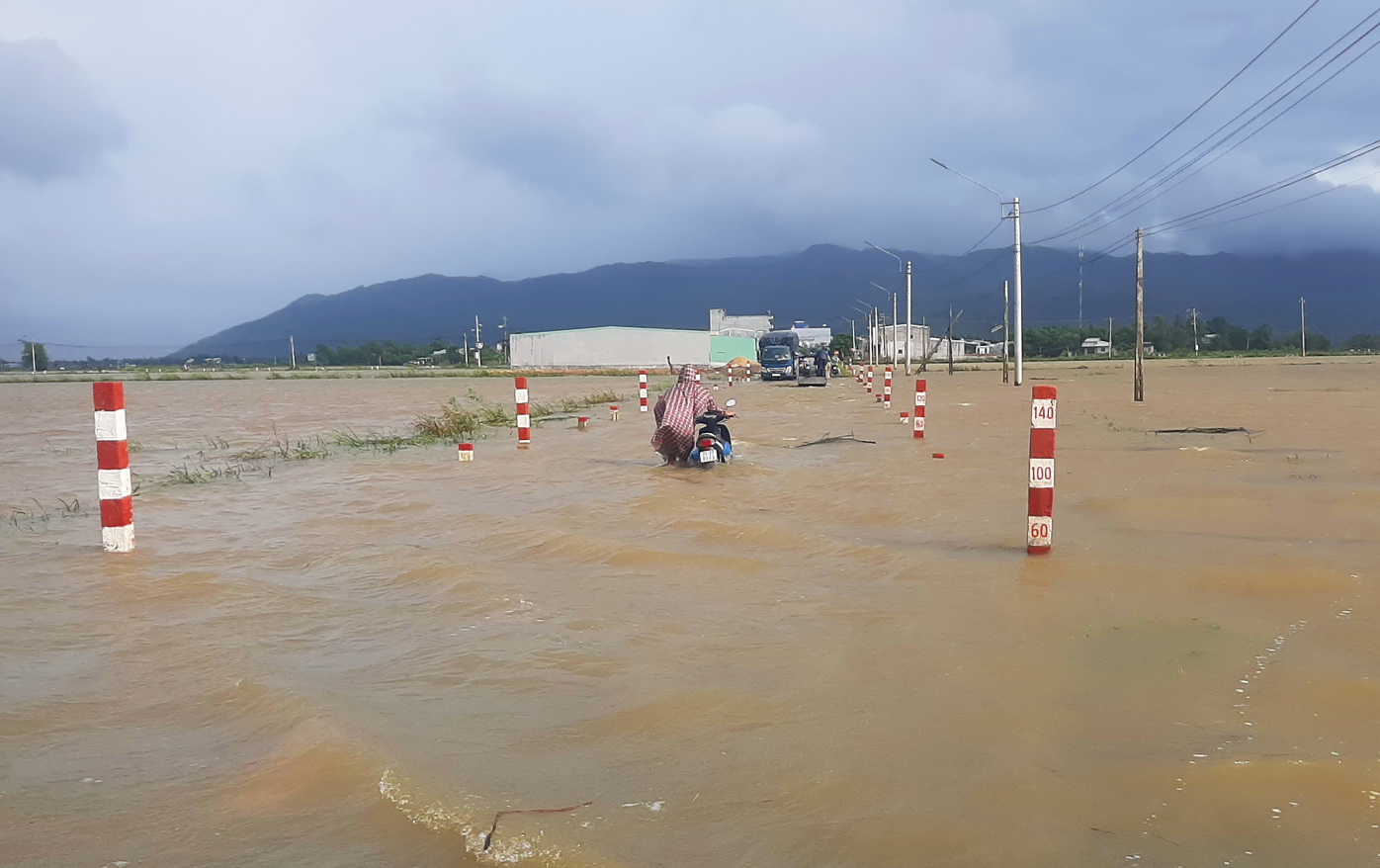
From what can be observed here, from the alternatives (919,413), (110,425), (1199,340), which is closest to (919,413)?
(919,413)

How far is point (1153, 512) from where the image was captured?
8555 mm

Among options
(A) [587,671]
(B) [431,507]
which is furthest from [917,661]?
(B) [431,507]

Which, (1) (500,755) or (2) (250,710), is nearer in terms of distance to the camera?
(1) (500,755)

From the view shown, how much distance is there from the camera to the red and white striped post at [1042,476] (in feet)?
22.6

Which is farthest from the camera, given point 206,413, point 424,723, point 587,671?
point 206,413

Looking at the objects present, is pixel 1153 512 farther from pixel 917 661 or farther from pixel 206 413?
pixel 206 413

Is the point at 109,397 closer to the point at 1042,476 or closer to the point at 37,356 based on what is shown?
the point at 1042,476

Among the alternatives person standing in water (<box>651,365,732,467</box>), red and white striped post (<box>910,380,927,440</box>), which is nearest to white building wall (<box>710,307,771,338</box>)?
red and white striped post (<box>910,380,927,440</box>)

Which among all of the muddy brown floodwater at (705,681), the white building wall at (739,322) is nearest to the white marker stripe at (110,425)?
the muddy brown floodwater at (705,681)

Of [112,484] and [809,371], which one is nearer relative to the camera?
[112,484]

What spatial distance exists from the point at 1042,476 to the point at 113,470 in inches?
247

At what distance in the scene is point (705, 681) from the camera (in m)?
4.53

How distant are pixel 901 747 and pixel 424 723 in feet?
5.87

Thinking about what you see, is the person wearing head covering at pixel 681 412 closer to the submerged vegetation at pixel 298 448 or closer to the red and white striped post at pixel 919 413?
the submerged vegetation at pixel 298 448
